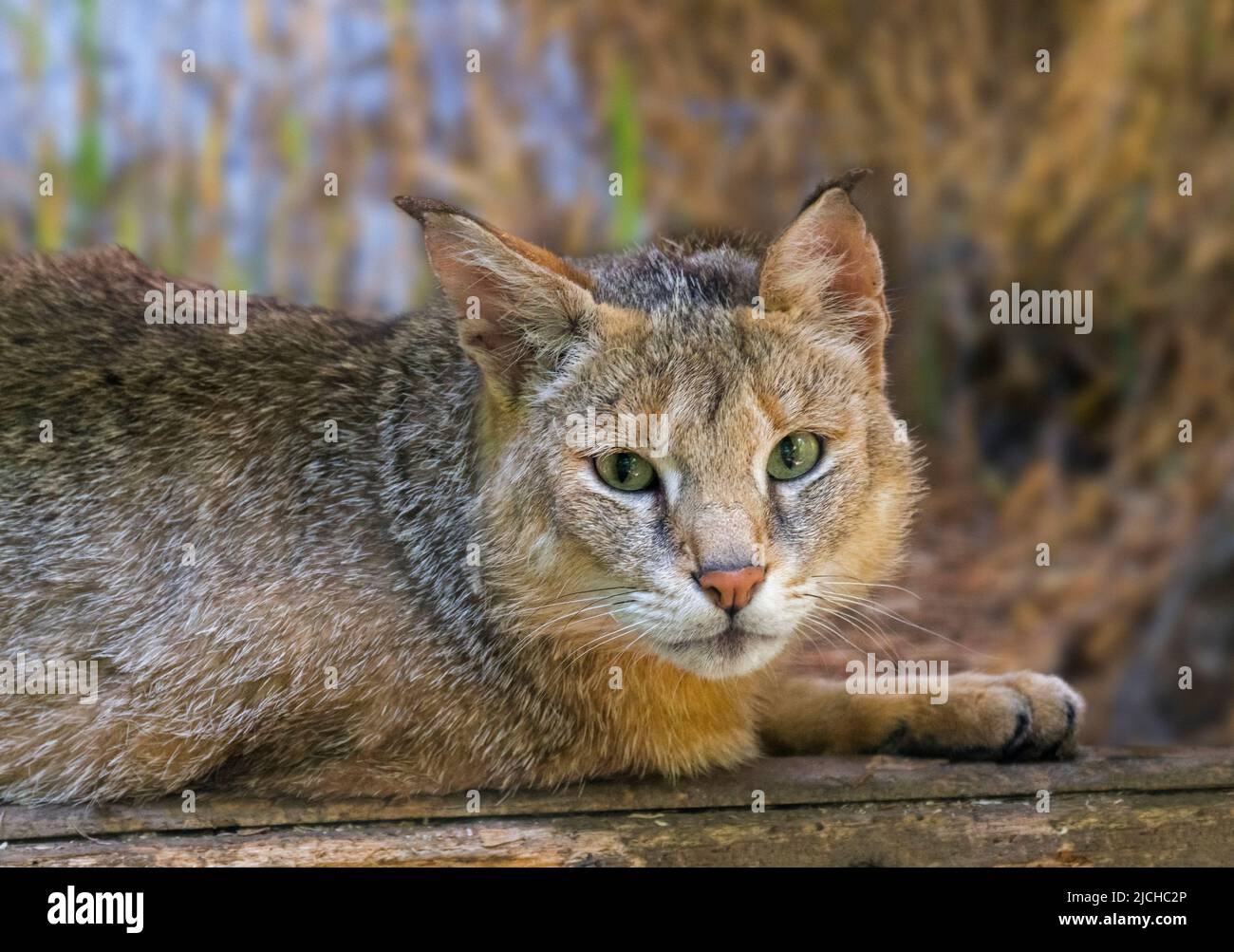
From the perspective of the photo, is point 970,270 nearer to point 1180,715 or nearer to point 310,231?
point 1180,715

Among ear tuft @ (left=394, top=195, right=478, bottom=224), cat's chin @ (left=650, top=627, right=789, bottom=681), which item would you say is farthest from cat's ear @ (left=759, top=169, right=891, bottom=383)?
cat's chin @ (left=650, top=627, right=789, bottom=681)

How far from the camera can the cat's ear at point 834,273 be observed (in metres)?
3.63

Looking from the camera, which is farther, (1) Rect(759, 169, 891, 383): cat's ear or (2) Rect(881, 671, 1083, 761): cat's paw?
(2) Rect(881, 671, 1083, 761): cat's paw

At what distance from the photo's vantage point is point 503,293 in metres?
3.73

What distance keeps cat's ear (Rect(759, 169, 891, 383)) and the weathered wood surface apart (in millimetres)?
1126

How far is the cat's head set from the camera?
3469 mm

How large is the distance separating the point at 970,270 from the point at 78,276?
433 centimetres

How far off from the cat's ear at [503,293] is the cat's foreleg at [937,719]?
1.30 meters

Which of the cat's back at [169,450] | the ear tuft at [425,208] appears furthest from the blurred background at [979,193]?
the ear tuft at [425,208]

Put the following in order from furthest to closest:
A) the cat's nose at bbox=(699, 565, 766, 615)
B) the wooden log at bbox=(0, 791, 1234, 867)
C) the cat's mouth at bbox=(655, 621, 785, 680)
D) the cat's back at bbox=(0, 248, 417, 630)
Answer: the cat's back at bbox=(0, 248, 417, 630)
the wooden log at bbox=(0, 791, 1234, 867)
the cat's mouth at bbox=(655, 621, 785, 680)
the cat's nose at bbox=(699, 565, 766, 615)

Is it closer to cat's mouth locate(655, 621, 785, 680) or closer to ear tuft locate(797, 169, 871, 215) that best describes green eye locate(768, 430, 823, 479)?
cat's mouth locate(655, 621, 785, 680)

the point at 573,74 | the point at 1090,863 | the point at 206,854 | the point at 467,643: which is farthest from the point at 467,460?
the point at 573,74

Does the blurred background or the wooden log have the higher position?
the blurred background

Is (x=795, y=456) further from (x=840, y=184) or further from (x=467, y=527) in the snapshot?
(x=467, y=527)
